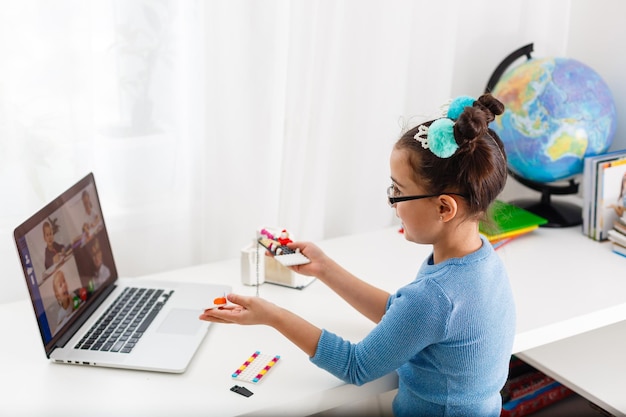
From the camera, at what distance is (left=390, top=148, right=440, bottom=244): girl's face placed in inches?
42.5

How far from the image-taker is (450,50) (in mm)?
1775

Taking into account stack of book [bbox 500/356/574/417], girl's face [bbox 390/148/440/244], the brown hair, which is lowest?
stack of book [bbox 500/356/574/417]

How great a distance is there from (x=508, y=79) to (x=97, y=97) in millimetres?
972

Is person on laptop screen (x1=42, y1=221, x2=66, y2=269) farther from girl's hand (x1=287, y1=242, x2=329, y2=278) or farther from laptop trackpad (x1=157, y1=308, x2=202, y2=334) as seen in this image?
girl's hand (x1=287, y1=242, x2=329, y2=278)

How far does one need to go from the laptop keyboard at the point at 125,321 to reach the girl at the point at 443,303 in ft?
0.59

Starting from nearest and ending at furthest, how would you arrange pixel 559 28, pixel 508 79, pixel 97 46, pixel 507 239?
pixel 97 46 < pixel 507 239 < pixel 508 79 < pixel 559 28

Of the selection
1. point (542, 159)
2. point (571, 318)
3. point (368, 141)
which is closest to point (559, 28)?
point (542, 159)

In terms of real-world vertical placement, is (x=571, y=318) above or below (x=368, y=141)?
below

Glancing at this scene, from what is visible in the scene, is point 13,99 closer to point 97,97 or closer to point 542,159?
point 97,97

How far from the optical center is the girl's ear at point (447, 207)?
3.46 feet

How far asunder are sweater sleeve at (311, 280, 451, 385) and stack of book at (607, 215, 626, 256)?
0.71 m

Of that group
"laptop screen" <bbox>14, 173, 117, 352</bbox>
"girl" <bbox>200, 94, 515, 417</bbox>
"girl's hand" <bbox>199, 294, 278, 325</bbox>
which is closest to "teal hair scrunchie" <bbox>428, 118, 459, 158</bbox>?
"girl" <bbox>200, 94, 515, 417</bbox>

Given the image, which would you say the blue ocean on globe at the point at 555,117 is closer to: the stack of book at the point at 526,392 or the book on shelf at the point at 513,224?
the book on shelf at the point at 513,224

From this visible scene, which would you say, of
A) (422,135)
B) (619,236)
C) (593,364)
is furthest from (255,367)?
(619,236)
